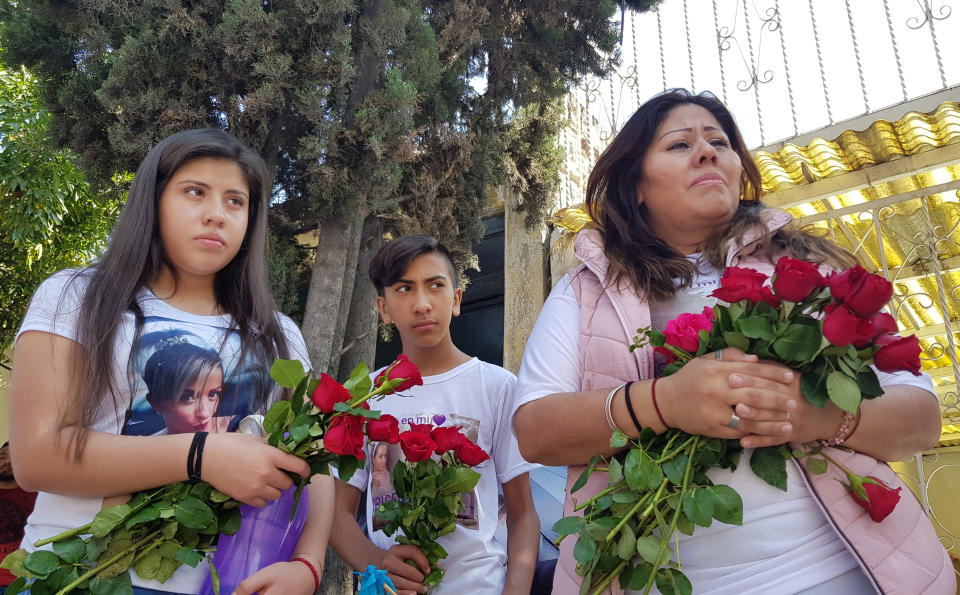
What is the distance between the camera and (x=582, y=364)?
4.71 ft

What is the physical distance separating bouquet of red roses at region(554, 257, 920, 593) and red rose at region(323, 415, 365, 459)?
0.42 meters

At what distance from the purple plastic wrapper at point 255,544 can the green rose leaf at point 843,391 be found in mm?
1092

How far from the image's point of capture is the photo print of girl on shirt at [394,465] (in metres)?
1.97

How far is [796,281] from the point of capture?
3.56 ft

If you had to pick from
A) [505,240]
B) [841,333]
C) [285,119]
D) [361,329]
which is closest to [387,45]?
[285,119]

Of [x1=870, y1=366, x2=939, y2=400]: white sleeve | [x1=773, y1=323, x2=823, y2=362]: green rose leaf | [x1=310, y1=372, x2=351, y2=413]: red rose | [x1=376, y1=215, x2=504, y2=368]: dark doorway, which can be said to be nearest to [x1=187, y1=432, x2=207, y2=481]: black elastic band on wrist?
[x1=310, y1=372, x2=351, y2=413]: red rose

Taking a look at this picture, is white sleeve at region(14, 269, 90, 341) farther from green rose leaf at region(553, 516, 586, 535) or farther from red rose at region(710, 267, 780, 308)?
red rose at region(710, 267, 780, 308)

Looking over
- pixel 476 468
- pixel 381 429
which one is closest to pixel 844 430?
pixel 381 429

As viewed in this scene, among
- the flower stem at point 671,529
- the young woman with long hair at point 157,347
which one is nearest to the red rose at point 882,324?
the flower stem at point 671,529

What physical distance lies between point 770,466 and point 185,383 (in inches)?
47.3

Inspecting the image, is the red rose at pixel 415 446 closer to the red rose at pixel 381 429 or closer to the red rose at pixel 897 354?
the red rose at pixel 381 429

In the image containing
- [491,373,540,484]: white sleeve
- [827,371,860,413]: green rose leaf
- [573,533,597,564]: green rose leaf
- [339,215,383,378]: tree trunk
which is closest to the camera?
[827,371,860,413]: green rose leaf

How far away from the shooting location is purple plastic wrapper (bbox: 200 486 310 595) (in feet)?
4.44

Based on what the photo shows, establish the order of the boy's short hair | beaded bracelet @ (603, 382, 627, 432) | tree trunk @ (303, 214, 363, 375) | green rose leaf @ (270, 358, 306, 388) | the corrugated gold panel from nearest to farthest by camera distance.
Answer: beaded bracelet @ (603, 382, 627, 432) < green rose leaf @ (270, 358, 306, 388) < the boy's short hair < tree trunk @ (303, 214, 363, 375) < the corrugated gold panel
